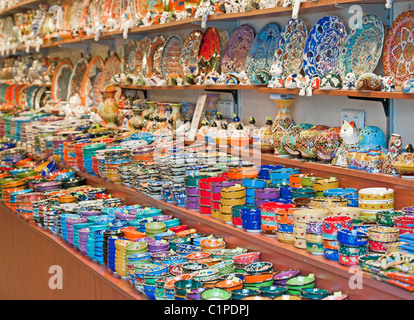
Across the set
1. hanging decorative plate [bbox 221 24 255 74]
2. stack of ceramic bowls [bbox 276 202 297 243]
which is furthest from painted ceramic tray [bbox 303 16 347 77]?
stack of ceramic bowls [bbox 276 202 297 243]

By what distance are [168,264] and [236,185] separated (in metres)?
0.48

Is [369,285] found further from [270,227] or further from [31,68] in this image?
[31,68]

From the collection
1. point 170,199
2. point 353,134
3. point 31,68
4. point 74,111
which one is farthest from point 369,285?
point 31,68

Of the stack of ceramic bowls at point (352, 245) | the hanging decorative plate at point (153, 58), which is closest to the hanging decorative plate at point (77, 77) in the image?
the hanging decorative plate at point (153, 58)

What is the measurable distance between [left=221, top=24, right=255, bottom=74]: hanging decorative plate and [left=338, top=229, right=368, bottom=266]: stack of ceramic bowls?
69.9 inches

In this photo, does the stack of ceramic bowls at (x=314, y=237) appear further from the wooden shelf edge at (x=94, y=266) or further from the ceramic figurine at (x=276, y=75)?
the ceramic figurine at (x=276, y=75)

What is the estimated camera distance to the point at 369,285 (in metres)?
1.94

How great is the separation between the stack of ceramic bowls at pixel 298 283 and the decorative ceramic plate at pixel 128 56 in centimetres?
318

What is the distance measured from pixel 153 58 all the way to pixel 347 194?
8.33 feet

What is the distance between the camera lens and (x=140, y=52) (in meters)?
4.91

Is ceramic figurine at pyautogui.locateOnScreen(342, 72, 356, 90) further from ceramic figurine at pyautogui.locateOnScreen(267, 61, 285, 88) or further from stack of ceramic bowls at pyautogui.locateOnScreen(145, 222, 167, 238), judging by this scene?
stack of ceramic bowls at pyautogui.locateOnScreen(145, 222, 167, 238)

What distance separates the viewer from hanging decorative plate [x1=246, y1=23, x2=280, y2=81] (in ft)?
11.1

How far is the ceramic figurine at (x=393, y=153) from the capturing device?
8.04 ft
